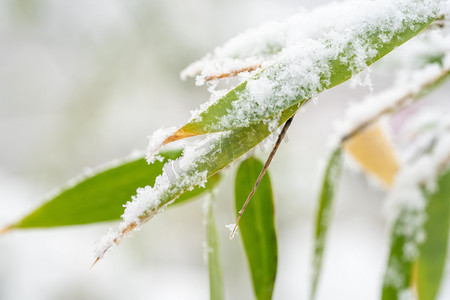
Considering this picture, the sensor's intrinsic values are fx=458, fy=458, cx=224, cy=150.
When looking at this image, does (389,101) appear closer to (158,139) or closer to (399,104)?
(399,104)

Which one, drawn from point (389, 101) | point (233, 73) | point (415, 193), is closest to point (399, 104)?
point (389, 101)

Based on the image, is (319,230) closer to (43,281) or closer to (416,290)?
(416,290)

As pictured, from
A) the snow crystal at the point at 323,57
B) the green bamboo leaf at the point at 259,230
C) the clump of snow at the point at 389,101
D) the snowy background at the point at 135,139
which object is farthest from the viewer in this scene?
the snowy background at the point at 135,139

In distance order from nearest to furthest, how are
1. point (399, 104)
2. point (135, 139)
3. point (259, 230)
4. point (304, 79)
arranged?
point (304, 79) < point (259, 230) < point (399, 104) < point (135, 139)

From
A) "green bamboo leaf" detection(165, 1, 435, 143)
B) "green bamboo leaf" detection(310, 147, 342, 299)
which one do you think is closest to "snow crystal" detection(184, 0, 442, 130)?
"green bamboo leaf" detection(165, 1, 435, 143)

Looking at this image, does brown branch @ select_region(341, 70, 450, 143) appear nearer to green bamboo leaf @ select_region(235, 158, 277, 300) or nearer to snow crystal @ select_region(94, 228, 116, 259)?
green bamboo leaf @ select_region(235, 158, 277, 300)

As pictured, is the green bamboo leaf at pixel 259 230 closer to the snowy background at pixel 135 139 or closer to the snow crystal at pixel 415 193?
the snow crystal at pixel 415 193

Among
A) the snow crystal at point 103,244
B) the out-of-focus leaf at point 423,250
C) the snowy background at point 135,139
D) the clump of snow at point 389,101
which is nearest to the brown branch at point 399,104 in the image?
the clump of snow at point 389,101
